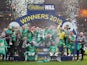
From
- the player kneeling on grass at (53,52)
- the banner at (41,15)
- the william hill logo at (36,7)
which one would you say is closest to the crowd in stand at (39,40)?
the player kneeling on grass at (53,52)


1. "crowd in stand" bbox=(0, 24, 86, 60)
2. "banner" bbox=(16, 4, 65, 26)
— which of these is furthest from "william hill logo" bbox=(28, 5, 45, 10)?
"crowd in stand" bbox=(0, 24, 86, 60)

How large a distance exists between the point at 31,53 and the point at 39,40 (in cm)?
41

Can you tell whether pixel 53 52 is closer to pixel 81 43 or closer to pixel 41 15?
pixel 81 43

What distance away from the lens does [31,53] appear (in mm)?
10398

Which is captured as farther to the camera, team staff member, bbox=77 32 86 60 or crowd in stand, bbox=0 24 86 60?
team staff member, bbox=77 32 86 60

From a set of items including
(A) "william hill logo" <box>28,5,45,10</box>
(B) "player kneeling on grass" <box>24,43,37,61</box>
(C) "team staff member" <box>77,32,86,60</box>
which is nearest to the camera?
(A) "william hill logo" <box>28,5,45,10</box>

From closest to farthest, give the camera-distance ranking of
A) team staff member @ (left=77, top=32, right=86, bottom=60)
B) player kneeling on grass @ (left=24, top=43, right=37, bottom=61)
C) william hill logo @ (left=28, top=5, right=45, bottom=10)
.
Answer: william hill logo @ (left=28, top=5, right=45, bottom=10) → player kneeling on grass @ (left=24, top=43, right=37, bottom=61) → team staff member @ (left=77, top=32, right=86, bottom=60)

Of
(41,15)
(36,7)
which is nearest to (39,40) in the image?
(41,15)

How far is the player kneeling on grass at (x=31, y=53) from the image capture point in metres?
10.2

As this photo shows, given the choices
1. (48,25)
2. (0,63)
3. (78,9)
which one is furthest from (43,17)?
(0,63)

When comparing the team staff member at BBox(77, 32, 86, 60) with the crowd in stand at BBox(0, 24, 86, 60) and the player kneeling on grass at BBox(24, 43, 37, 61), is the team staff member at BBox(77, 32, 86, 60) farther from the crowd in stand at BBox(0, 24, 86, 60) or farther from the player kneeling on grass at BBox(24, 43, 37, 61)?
the player kneeling on grass at BBox(24, 43, 37, 61)

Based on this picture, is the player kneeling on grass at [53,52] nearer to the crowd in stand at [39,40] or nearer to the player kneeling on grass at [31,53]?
the crowd in stand at [39,40]

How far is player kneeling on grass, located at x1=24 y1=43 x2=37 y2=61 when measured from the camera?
→ 10.2 m

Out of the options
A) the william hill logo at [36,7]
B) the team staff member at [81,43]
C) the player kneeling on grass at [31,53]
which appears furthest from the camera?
Result: the team staff member at [81,43]
